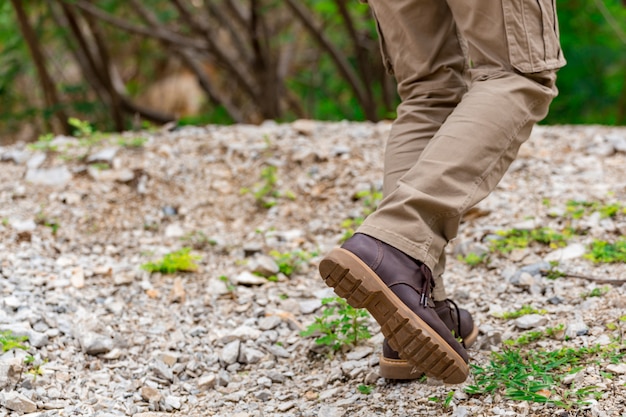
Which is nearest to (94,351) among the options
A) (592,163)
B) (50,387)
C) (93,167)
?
(50,387)

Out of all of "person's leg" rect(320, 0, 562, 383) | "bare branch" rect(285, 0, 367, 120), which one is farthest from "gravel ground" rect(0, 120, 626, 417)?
"bare branch" rect(285, 0, 367, 120)

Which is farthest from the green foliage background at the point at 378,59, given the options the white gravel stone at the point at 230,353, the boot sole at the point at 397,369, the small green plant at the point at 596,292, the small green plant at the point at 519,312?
the boot sole at the point at 397,369

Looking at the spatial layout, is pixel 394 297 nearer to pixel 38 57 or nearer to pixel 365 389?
pixel 365 389

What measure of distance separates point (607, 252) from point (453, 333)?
105 centimetres

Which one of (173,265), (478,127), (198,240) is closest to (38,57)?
(198,240)

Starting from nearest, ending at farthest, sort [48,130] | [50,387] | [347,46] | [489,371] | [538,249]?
[489,371]
[50,387]
[538,249]
[48,130]
[347,46]

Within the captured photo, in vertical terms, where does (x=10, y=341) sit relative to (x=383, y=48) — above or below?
below

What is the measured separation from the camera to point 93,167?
401 centimetres

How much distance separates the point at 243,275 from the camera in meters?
3.17

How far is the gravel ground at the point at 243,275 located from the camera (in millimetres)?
2230

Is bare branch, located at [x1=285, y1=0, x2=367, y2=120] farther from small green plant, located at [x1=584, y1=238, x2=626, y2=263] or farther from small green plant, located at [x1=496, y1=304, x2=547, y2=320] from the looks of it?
small green plant, located at [x1=496, y1=304, x2=547, y2=320]

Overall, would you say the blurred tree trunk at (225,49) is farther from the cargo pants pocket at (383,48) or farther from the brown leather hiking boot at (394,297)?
the brown leather hiking boot at (394,297)

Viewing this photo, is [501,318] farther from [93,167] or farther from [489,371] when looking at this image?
[93,167]

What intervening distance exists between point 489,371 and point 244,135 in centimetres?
286
